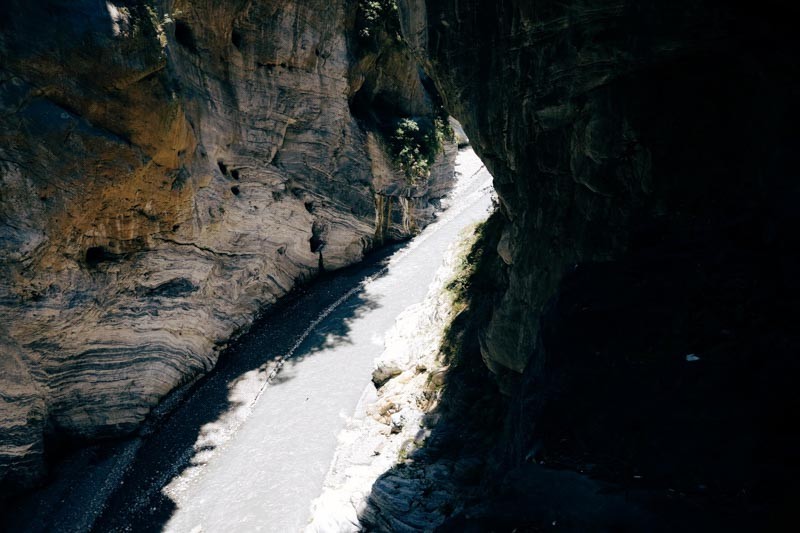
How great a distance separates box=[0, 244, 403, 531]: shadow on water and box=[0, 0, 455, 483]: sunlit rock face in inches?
23.1

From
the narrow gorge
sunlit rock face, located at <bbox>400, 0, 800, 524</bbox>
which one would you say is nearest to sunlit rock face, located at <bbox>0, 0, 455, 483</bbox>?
the narrow gorge

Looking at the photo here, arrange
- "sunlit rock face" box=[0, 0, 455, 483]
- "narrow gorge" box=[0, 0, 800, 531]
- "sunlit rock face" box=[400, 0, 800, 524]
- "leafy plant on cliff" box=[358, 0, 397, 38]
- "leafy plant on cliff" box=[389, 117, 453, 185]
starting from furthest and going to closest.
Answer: "leafy plant on cliff" box=[389, 117, 453, 185]
"leafy plant on cliff" box=[358, 0, 397, 38]
"sunlit rock face" box=[0, 0, 455, 483]
"narrow gorge" box=[0, 0, 800, 531]
"sunlit rock face" box=[400, 0, 800, 524]

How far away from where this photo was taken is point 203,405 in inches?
632

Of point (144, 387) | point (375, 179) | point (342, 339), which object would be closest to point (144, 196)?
point (144, 387)

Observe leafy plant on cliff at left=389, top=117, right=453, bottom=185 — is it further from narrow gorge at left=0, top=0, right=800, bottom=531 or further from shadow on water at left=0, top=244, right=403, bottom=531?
shadow on water at left=0, top=244, right=403, bottom=531

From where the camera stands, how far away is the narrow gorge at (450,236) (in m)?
4.57

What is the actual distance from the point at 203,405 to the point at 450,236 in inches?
520

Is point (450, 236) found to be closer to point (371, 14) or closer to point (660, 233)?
point (371, 14)

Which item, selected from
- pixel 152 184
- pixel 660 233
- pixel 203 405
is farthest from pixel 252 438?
pixel 660 233

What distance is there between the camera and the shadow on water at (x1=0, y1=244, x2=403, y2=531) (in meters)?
12.7

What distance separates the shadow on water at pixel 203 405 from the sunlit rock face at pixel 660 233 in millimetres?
10013

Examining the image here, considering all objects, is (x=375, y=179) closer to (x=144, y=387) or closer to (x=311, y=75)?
(x=311, y=75)

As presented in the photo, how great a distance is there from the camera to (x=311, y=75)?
750 inches

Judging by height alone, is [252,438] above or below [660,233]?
below
